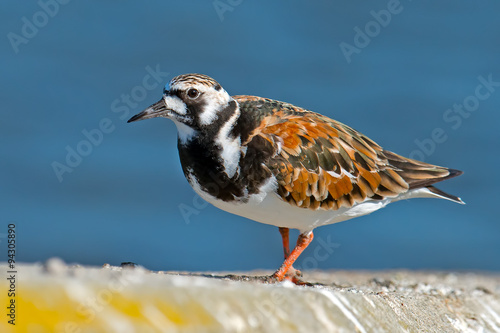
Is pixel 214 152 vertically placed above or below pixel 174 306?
above

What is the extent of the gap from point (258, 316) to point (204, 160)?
6.75 ft

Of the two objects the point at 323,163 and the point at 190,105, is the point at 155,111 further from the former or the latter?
the point at 323,163

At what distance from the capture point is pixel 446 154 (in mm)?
11766

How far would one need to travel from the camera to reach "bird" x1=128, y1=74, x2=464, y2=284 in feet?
16.2

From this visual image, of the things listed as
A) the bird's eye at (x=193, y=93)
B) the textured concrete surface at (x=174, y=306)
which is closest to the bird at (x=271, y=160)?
the bird's eye at (x=193, y=93)

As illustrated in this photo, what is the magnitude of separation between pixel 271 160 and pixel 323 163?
1.64 feet

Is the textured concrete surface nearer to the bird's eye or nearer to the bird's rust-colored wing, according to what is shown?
the bird's rust-colored wing

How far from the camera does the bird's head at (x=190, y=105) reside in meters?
4.93

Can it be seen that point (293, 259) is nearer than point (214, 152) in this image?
No

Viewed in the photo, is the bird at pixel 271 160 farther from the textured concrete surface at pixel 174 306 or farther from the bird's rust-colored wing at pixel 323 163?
the textured concrete surface at pixel 174 306

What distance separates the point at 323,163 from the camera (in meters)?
5.29

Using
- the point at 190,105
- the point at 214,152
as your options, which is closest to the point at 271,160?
the point at 214,152

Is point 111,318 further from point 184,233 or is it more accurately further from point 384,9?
point 384,9

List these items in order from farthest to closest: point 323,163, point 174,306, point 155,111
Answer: point 323,163 → point 155,111 → point 174,306
